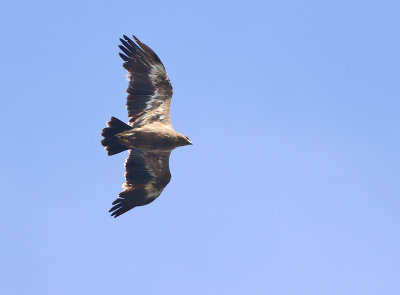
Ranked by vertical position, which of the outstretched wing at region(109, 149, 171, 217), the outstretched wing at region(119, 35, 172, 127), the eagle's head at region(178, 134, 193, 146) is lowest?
the outstretched wing at region(109, 149, 171, 217)

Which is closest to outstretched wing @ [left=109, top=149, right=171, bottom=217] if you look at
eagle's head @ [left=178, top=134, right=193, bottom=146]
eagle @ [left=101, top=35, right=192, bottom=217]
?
eagle @ [left=101, top=35, right=192, bottom=217]

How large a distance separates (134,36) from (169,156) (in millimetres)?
3388

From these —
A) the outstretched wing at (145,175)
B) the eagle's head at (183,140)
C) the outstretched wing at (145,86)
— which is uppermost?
the outstretched wing at (145,86)

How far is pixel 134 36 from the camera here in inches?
869

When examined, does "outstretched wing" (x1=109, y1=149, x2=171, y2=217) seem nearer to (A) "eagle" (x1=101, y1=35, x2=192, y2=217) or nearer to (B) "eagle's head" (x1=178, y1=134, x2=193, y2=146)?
(A) "eagle" (x1=101, y1=35, x2=192, y2=217)

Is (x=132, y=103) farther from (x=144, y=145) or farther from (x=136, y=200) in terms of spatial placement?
(x=136, y=200)

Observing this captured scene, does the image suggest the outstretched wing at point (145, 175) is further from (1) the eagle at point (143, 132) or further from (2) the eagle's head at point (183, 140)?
(2) the eagle's head at point (183, 140)

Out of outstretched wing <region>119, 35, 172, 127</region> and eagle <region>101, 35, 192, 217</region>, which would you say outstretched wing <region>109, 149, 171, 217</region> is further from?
outstretched wing <region>119, 35, 172, 127</region>

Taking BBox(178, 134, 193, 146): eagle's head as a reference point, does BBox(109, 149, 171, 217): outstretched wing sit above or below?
below

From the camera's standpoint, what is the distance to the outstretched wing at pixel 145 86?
72.2ft

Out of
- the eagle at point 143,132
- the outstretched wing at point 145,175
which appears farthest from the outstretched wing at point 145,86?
the outstretched wing at point 145,175

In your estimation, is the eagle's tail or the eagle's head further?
the eagle's head

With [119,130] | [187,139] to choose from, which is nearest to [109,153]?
[119,130]

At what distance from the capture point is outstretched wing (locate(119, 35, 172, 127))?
2202 centimetres
